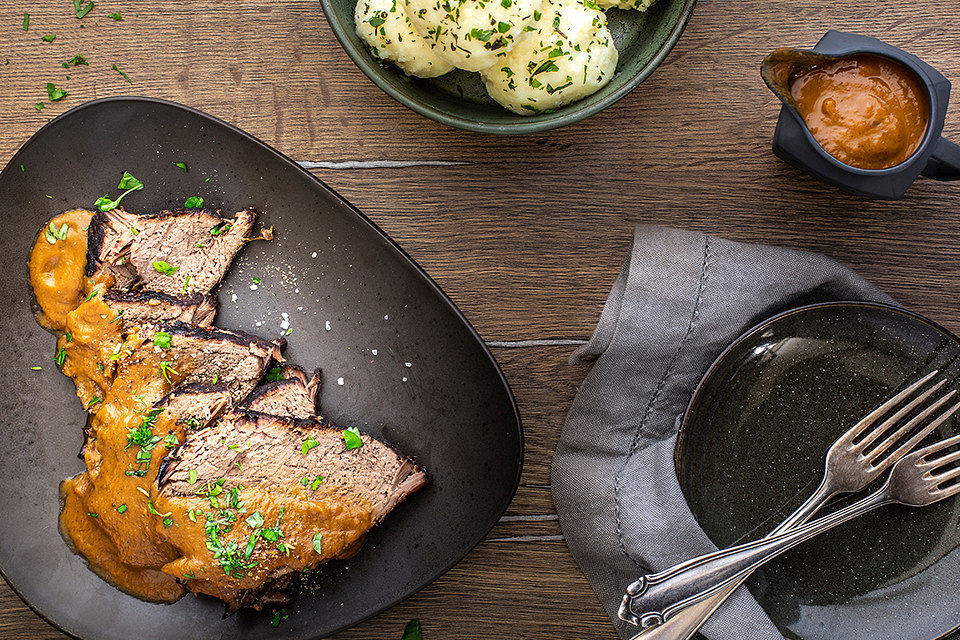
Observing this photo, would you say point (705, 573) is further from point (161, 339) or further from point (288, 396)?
point (161, 339)

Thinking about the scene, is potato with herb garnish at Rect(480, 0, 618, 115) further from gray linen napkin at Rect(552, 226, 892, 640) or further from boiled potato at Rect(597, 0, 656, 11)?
gray linen napkin at Rect(552, 226, 892, 640)

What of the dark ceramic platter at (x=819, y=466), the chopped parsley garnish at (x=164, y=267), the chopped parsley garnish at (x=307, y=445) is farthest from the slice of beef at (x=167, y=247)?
the dark ceramic platter at (x=819, y=466)

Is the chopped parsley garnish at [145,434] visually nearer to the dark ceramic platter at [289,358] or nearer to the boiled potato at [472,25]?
the dark ceramic platter at [289,358]

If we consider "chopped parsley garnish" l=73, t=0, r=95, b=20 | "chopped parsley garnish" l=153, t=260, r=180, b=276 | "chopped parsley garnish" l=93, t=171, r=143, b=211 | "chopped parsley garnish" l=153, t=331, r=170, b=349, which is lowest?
"chopped parsley garnish" l=153, t=331, r=170, b=349

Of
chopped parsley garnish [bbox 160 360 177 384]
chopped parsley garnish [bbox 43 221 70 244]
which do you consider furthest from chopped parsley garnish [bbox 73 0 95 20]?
chopped parsley garnish [bbox 160 360 177 384]

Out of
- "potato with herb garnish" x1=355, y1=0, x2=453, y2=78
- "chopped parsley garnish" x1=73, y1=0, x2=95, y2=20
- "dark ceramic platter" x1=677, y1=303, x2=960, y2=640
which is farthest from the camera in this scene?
"chopped parsley garnish" x1=73, y1=0, x2=95, y2=20
